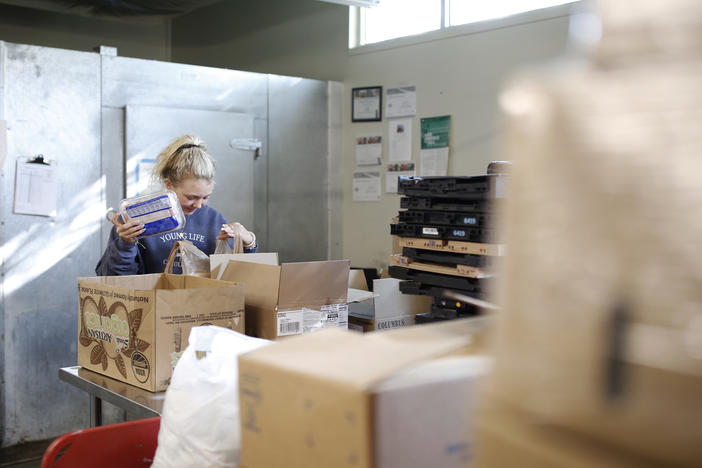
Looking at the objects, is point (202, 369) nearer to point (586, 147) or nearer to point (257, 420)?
point (257, 420)

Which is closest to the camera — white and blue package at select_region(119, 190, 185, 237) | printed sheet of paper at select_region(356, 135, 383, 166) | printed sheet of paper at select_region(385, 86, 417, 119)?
white and blue package at select_region(119, 190, 185, 237)

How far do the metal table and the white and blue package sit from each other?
0.50 m

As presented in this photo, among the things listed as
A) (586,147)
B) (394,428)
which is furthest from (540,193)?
(394,428)

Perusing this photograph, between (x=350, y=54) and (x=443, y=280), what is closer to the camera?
(x=443, y=280)

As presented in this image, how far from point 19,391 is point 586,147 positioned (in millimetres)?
3762

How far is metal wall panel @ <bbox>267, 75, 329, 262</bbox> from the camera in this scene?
4.70 m

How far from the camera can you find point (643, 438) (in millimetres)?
455

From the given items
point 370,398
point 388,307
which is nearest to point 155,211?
point 388,307

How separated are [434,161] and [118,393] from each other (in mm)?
2899

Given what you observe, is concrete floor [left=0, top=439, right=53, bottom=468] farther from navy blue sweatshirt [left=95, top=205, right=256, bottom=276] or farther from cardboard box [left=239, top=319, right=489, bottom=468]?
cardboard box [left=239, top=319, right=489, bottom=468]

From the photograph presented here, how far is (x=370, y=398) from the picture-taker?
67cm

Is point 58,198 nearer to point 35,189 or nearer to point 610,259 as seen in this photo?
point 35,189

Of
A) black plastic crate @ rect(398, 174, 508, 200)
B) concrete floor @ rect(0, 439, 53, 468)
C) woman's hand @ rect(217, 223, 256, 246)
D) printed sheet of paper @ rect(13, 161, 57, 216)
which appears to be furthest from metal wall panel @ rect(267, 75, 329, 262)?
black plastic crate @ rect(398, 174, 508, 200)

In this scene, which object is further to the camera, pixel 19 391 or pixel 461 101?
pixel 461 101
